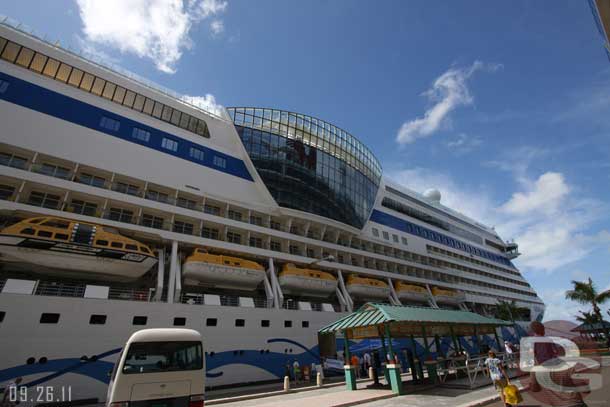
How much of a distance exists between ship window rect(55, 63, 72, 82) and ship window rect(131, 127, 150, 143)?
6162 millimetres

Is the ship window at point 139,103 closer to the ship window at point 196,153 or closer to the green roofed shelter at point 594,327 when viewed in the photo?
the ship window at point 196,153

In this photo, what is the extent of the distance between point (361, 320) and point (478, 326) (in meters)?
9.89

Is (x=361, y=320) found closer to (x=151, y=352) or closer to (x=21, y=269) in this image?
(x=151, y=352)

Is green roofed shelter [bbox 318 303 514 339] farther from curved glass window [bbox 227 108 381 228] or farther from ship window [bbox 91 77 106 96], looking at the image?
ship window [bbox 91 77 106 96]

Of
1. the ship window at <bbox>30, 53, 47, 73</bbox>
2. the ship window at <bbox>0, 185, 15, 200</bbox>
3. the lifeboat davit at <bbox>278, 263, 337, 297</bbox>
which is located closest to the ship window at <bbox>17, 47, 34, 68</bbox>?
the ship window at <bbox>30, 53, 47, 73</bbox>

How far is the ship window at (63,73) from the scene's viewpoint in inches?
935

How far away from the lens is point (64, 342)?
1570 cm

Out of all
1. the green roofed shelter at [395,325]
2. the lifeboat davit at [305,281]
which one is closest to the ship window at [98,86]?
the lifeboat davit at [305,281]

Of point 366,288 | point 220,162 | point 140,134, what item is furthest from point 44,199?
point 366,288

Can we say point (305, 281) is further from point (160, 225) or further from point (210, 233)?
point (160, 225)

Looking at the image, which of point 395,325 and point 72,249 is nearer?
point 395,325

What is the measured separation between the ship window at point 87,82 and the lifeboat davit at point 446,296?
147 feet

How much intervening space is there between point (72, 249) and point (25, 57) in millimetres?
16439

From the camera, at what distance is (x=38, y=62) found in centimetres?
2308
